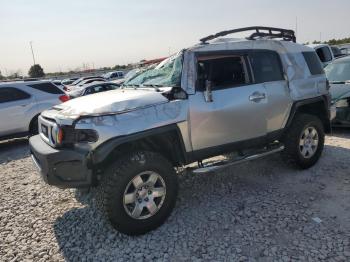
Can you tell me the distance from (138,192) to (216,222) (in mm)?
964

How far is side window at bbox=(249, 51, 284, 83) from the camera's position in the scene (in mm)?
4707

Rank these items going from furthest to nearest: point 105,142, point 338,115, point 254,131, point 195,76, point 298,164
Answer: point 338,115 < point 298,164 < point 254,131 < point 195,76 < point 105,142

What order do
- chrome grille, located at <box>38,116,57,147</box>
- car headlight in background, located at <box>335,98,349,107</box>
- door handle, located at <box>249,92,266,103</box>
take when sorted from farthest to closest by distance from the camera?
car headlight in background, located at <box>335,98,349,107</box> < door handle, located at <box>249,92,266,103</box> < chrome grille, located at <box>38,116,57,147</box>

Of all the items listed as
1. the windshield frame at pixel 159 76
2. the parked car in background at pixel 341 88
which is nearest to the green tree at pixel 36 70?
the parked car in background at pixel 341 88

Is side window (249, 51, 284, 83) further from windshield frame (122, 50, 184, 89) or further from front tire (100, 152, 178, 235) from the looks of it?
front tire (100, 152, 178, 235)

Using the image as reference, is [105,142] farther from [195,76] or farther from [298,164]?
[298,164]

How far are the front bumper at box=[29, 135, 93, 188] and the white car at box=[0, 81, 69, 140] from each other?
231 inches

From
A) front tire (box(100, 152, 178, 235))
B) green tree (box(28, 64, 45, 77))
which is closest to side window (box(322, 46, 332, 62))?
front tire (box(100, 152, 178, 235))

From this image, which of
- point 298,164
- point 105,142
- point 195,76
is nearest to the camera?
point 105,142

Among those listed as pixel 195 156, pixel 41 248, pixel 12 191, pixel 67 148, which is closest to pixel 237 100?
pixel 195 156

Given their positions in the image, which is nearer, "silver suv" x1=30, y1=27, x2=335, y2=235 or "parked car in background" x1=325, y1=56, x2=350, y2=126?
"silver suv" x1=30, y1=27, x2=335, y2=235

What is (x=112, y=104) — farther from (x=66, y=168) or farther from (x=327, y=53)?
(x=327, y=53)

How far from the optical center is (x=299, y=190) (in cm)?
466

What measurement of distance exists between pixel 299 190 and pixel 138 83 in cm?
258
